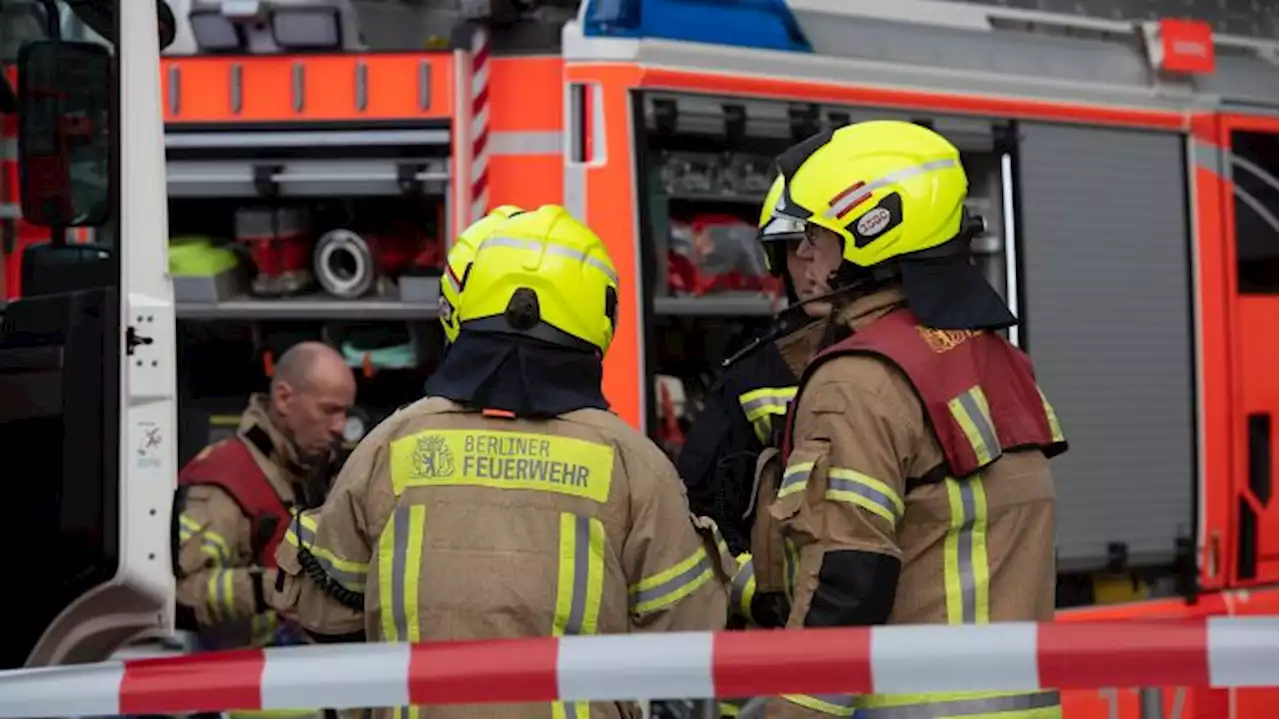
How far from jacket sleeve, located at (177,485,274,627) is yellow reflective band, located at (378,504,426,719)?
157 centimetres

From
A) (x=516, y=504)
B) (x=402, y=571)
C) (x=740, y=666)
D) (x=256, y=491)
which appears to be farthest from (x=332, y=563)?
(x=256, y=491)

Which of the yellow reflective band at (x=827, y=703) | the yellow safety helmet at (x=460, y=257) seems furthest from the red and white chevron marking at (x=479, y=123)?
the yellow reflective band at (x=827, y=703)

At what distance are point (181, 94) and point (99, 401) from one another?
1.82 meters

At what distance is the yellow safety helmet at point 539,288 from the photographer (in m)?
3.03

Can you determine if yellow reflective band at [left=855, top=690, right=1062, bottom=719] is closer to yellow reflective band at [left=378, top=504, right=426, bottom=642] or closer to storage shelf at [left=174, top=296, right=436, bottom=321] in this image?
yellow reflective band at [left=378, top=504, right=426, bottom=642]

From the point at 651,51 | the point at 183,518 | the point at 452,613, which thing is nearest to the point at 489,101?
the point at 651,51

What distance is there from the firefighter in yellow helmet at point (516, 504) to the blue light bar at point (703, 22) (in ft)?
5.62

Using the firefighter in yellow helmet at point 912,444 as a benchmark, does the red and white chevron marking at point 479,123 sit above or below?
above

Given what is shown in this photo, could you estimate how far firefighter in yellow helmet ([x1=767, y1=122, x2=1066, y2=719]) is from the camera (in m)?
2.98

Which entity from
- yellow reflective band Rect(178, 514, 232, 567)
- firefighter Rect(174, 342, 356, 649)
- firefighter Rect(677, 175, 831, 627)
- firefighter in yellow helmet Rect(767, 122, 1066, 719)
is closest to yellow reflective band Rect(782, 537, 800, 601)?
firefighter in yellow helmet Rect(767, 122, 1066, 719)

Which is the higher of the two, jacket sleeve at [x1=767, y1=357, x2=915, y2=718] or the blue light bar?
the blue light bar

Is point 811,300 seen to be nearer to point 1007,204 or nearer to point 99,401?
point 99,401

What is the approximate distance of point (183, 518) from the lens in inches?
183

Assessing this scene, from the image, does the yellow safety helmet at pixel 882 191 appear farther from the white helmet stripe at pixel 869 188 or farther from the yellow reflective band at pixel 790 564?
the yellow reflective band at pixel 790 564
